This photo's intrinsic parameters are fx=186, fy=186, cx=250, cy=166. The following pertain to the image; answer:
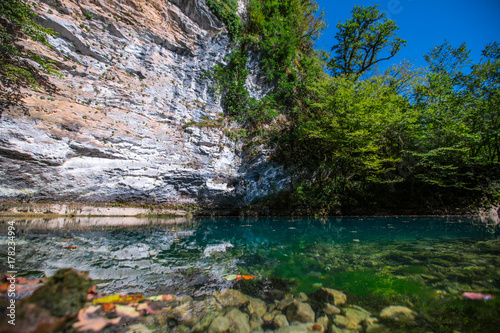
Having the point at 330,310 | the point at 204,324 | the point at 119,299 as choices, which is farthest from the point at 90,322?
the point at 330,310

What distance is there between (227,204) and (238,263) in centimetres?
864

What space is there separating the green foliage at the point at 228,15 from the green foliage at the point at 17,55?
384 inches

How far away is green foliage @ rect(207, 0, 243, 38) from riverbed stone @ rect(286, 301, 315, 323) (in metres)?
16.0

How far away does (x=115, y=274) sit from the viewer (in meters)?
2.49

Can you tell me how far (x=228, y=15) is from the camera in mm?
13492

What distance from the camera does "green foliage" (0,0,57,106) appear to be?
23.9 ft

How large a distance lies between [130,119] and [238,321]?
11229 millimetres

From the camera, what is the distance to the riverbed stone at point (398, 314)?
5.44 feet

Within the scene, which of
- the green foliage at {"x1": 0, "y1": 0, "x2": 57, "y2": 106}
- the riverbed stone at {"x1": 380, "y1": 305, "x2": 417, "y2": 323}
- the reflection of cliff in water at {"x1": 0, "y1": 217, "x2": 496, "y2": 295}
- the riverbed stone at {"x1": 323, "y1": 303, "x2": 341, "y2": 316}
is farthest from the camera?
the green foliage at {"x1": 0, "y1": 0, "x2": 57, "y2": 106}

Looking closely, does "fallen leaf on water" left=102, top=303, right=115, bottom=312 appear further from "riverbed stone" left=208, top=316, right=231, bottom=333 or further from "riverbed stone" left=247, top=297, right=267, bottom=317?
"riverbed stone" left=247, top=297, right=267, bottom=317

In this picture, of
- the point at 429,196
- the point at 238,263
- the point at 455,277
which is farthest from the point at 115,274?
the point at 429,196

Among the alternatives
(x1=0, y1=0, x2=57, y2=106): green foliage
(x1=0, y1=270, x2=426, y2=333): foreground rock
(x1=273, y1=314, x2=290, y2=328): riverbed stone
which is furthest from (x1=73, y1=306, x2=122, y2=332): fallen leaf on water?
(x1=0, y1=0, x2=57, y2=106): green foliage

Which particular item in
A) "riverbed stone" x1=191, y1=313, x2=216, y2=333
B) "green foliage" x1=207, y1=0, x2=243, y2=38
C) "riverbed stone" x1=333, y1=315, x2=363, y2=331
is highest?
"green foliage" x1=207, y1=0, x2=243, y2=38

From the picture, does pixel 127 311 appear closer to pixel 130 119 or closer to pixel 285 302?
pixel 285 302
